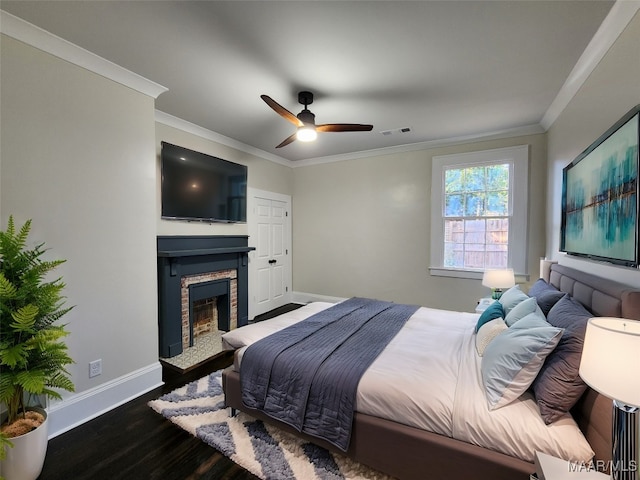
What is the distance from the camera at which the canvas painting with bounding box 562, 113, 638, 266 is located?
150cm

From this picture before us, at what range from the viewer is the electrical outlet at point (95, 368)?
220 cm

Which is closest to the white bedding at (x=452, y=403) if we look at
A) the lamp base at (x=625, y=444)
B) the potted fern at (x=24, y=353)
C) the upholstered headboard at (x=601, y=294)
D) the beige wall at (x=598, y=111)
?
the lamp base at (x=625, y=444)

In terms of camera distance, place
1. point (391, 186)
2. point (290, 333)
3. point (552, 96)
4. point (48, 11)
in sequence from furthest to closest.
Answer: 1. point (391, 186)
2. point (552, 96)
3. point (290, 333)
4. point (48, 11)

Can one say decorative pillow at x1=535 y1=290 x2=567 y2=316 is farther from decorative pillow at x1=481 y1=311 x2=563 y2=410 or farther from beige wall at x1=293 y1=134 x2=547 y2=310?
beige wall at x1=293 y1=134 x2=547 y2=310

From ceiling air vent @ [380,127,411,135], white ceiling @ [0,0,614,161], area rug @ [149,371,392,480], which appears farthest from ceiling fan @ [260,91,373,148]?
area rug @ [149,371,392,480]

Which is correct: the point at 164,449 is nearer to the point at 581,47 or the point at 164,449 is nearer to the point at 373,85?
the point at 373,85

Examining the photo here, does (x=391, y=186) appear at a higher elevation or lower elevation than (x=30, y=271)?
higher

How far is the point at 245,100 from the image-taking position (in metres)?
2.88

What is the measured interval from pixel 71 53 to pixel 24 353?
206 centimetres

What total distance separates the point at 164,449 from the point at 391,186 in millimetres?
4116

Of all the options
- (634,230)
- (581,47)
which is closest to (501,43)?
(581,47)

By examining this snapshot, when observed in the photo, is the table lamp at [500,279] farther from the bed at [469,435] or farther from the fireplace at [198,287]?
the fireplace at [198,287]

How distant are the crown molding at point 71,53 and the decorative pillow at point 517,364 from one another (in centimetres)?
336

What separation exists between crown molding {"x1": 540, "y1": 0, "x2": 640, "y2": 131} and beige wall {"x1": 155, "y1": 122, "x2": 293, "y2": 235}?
3.86 m
